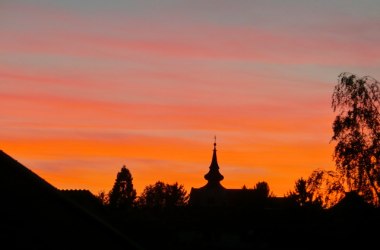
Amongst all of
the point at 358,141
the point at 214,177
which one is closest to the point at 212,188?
the point at 214,177

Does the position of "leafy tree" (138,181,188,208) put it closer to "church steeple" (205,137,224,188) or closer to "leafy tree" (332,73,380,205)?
"church steeple" (205,137,224,188)

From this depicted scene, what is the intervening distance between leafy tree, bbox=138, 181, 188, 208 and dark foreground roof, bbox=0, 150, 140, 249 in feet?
373

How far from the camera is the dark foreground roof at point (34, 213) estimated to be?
610 inches

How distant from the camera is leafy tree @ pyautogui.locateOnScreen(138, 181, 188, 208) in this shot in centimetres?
13538

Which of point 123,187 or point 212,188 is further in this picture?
point 123,187

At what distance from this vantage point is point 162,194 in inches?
5827

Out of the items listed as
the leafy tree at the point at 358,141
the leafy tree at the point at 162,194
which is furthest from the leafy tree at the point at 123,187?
the leafy tree at the point at 358,141

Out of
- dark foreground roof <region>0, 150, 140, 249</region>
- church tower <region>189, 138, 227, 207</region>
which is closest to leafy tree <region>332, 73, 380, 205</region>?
dark foreground roof <region>0, 150, 140, 249</region>

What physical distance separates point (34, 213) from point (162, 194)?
437 feet

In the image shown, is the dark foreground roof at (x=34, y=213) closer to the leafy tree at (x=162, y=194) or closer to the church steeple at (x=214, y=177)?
the church steeple at (x=214, y=177)

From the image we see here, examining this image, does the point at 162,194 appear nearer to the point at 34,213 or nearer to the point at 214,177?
the point at 214,177

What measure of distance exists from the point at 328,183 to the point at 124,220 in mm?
13678

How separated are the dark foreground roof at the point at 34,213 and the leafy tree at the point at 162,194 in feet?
373

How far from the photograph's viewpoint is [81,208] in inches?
635
